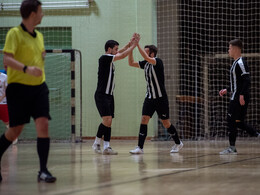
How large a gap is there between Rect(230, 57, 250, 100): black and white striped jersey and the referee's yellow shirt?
14.1ft

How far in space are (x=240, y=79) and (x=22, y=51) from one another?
456 cm

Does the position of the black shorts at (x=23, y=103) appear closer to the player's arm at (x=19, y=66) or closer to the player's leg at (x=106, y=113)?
the player's arm at (x=19, y=66)

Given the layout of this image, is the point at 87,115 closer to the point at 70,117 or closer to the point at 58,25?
the point at 70,117

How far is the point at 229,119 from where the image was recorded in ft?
27.9

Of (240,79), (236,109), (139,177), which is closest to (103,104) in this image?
(236,109)

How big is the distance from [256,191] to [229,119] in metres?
4.38

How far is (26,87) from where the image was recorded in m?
4.84

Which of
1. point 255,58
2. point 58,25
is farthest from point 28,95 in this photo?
point 255,58

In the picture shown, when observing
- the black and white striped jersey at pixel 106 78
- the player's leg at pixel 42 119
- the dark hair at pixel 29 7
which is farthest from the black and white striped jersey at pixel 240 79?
the dark hair at pixel 29 7

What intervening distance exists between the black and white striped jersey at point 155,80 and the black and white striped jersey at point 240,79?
118 centimetres

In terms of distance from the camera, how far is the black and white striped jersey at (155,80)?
8750 mm

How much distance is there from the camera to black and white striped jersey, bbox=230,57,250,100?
8.33m

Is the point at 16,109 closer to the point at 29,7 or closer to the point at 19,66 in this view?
the point at 19,66

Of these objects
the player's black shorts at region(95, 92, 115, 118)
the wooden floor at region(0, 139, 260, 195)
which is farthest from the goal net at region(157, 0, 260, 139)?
the wooden floor at region(0, 139, 260, 195)
